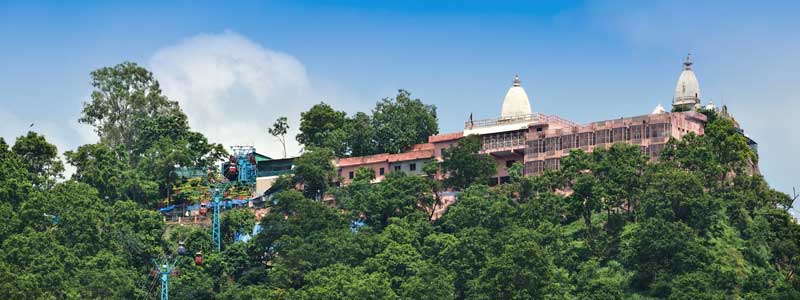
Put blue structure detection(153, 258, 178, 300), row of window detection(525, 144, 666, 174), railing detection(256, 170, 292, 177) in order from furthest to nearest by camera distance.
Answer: railing detection(256, 170, 292, 177)
row of window detection(525, 144, 666, 174)
blue structure detection(153, 258, 178, 300)

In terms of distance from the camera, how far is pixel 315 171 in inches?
3824

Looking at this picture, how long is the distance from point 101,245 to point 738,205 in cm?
2927

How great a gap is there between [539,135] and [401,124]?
965cm

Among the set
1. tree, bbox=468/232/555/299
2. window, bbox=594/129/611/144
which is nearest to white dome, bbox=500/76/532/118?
window, bbox=594/129/611/144

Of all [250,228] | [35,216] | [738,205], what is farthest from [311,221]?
[738,205]

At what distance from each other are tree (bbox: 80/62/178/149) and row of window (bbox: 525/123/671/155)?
23.0m

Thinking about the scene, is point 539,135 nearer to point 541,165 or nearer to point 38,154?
point 541,165

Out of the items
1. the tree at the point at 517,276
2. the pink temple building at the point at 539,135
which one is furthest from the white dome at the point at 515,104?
the tree at the point at 517,276

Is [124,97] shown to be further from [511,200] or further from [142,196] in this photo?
[511,200]

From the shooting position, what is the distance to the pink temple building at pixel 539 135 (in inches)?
3593

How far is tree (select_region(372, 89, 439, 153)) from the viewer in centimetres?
10131

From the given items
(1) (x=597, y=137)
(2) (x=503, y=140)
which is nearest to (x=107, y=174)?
(2) (x=503, y=140)

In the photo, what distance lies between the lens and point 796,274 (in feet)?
270

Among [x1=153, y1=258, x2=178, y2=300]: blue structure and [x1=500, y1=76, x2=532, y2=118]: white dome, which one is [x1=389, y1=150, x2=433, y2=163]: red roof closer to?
[x1=500, y1=76, x2=532, y2=118]: white dome
